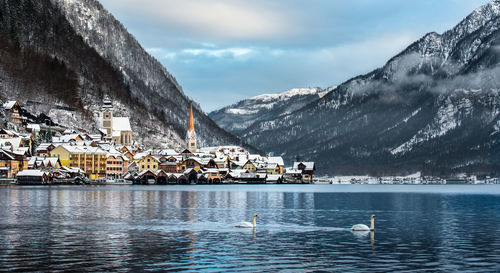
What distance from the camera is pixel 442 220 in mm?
82188

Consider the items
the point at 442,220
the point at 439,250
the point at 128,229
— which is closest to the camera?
the point at 439,250

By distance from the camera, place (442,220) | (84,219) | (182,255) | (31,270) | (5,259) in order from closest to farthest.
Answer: (31,270) < (5,259) < (182,255) < (84,219) < (442,220)

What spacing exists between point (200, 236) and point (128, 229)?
8.84 m

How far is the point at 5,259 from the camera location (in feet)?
152

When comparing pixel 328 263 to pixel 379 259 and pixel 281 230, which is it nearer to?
pixel 379 259

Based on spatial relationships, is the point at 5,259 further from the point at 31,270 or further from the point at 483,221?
the point at 483,221

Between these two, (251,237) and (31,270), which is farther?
(251,237)

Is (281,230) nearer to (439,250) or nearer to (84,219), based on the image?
(439,250)

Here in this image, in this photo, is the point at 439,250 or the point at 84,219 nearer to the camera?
the point at 439,250

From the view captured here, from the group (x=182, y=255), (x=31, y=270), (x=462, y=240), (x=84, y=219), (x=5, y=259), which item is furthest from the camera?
(x=84, y=219)

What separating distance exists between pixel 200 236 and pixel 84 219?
68.3ft

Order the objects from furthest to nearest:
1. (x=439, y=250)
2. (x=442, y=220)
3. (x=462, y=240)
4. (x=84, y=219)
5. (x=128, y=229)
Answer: (x=442, y=220)
(x=84, y=219)
(x=128, y=229)
(x=462, y=240)
(x=439, y=250)

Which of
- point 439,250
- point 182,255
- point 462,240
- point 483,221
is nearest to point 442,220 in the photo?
point 483,221

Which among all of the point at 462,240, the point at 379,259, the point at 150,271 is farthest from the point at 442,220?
the point at 150,271
